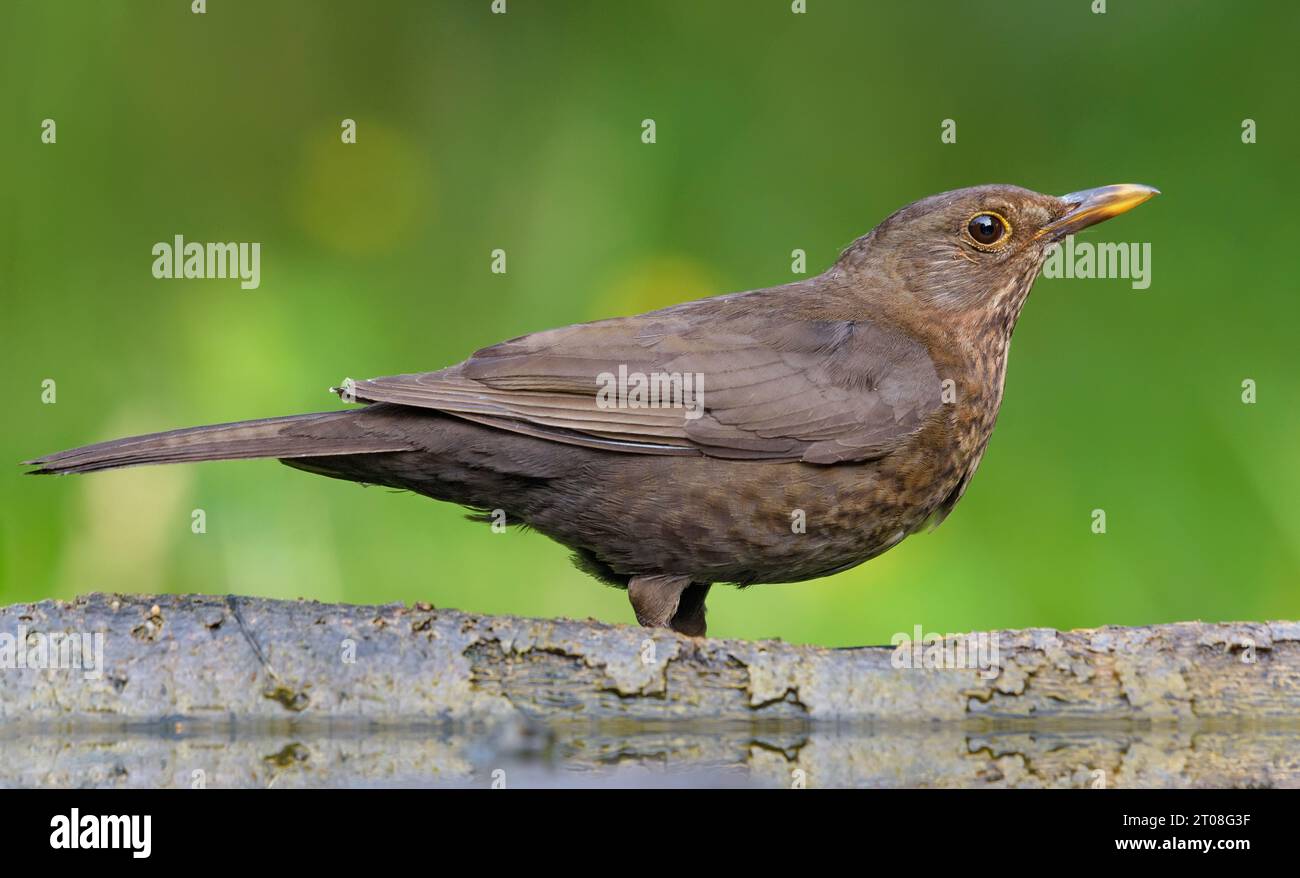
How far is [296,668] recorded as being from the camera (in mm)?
3197

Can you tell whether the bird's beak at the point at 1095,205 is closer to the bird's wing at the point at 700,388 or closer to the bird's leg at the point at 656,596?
the bird's wing at the point at 700,388

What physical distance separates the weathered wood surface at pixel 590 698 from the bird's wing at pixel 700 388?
82 cm

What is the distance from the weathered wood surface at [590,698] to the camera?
3.05m

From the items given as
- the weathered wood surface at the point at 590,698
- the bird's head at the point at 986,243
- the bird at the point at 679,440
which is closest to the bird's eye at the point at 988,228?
the bird's head at the point at 986,243

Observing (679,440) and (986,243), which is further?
(986,243)

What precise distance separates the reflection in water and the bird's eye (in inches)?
76.3

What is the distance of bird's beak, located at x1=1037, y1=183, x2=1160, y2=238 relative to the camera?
469 centimetres

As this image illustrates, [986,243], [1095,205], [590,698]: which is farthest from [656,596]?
[1095,205]

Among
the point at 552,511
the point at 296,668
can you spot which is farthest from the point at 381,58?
the point at 296,668

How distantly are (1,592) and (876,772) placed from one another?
3.74 metres

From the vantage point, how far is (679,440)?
414 cm

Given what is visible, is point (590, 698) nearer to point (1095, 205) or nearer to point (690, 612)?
point (690, 612)

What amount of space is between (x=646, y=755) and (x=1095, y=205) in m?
2.63

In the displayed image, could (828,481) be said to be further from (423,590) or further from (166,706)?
(423,590)
